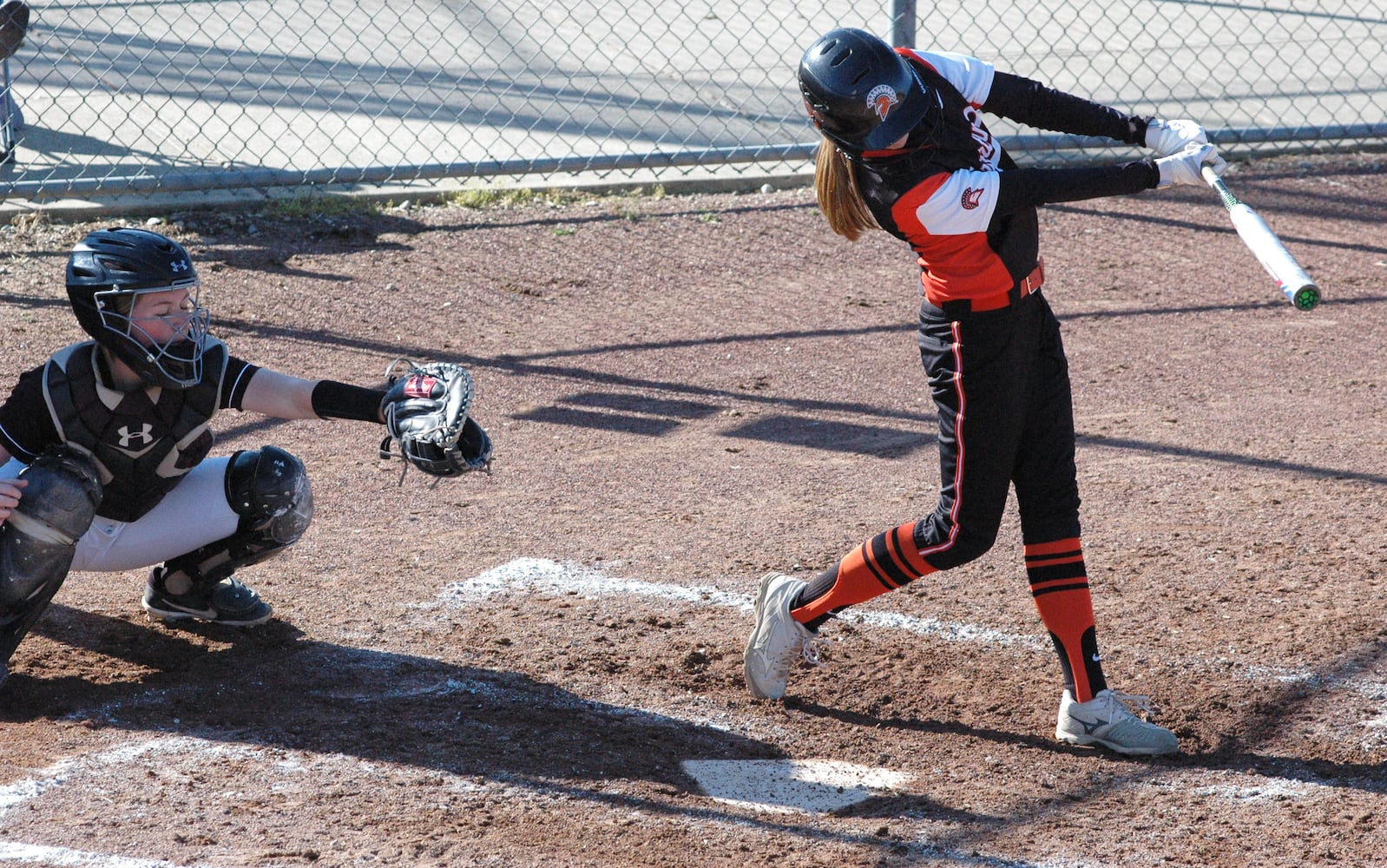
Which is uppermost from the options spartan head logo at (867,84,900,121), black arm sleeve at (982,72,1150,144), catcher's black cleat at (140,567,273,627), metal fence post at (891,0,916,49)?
spartan head logo at (867,84,900,121)

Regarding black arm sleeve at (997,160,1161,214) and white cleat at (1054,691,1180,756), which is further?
white cleat at (1054,691,1180,756)

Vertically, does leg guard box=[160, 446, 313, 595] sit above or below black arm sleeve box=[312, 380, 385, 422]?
below

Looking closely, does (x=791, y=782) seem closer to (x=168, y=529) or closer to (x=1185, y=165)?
(x=1185, y=165)

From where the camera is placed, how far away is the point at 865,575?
3.39m

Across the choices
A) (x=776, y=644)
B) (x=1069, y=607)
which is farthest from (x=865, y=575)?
(x=1069, y=607)

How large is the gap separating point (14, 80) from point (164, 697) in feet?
25.1

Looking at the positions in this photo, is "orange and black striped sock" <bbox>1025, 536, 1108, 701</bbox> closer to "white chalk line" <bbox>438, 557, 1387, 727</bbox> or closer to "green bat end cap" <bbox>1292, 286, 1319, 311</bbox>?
"white chalk line" <bbox>438, 557, 1387, 727</bbox>

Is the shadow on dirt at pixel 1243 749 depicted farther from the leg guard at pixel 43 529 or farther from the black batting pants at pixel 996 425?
the leg guard at pixel 43 529

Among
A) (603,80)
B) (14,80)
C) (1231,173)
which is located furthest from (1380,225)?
(14,80)

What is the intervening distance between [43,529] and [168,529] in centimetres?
39

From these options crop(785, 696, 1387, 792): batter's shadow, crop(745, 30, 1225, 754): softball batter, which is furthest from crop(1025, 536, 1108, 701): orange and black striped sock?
crop(785, 696, 1387, 792): batter's shadow

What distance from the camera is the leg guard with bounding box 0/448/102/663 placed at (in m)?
3.22

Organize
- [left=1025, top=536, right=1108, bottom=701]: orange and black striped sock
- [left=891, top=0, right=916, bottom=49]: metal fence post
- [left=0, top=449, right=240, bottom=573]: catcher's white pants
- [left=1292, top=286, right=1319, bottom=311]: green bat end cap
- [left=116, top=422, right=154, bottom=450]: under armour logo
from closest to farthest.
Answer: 1. [left=1292, top=286, right=1319, bottom=311]: green bat end cap
2. [left=1025, top=536, right=1108, bottom=701]: orange and black striped sock
3. [left=116, top=422, right=154, bottom=450]: under armour logo
4. [left=0, top=449, right=240, bottom=573]: catcher's white pants
5. [left=891, top=0, right=916, bottom=49]: metal fence post

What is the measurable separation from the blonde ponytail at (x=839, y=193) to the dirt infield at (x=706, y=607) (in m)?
1.21
